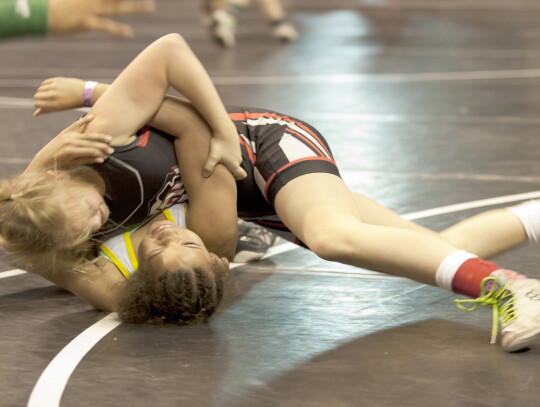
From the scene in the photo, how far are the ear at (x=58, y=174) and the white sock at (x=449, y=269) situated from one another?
1.05m

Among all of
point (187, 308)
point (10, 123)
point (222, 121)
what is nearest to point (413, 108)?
point (10, 123)

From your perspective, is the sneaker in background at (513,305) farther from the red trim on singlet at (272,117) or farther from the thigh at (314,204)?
the red trim on singlet at (272,117)

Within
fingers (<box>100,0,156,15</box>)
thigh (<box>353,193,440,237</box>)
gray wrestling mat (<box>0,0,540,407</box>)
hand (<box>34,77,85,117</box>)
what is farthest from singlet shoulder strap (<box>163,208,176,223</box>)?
fingers (<box>100,0,156,15</box>)

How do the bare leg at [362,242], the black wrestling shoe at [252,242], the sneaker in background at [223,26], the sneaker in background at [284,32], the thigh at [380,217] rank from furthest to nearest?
the sneaker in background at [284,32] → the sneaker in background at [223,26] → the black wrestling shoe at [252,242] → the thigh at [380,217] → the bare leg at [362,242]

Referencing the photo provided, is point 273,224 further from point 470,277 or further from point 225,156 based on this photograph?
point 470,277

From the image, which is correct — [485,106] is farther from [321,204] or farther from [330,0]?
[330,0]

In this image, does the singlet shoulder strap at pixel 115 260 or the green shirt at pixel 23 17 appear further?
the singlet shoulder strap at pixel 115 260

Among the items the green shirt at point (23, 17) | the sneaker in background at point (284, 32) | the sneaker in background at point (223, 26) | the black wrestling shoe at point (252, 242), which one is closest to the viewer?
the green shirt at point (23, 17)

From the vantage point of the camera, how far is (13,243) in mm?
2359

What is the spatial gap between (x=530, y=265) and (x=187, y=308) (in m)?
1.18

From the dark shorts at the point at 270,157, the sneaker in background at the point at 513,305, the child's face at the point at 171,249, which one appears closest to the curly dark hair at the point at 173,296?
the child's face at the point at 171,249

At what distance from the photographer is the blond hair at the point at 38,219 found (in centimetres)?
230

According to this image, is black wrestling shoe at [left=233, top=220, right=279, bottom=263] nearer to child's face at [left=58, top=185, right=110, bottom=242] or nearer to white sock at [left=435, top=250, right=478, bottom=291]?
child's face at [left=58, top=185, right=110, bottom=242]

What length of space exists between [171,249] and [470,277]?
2.63 ft
